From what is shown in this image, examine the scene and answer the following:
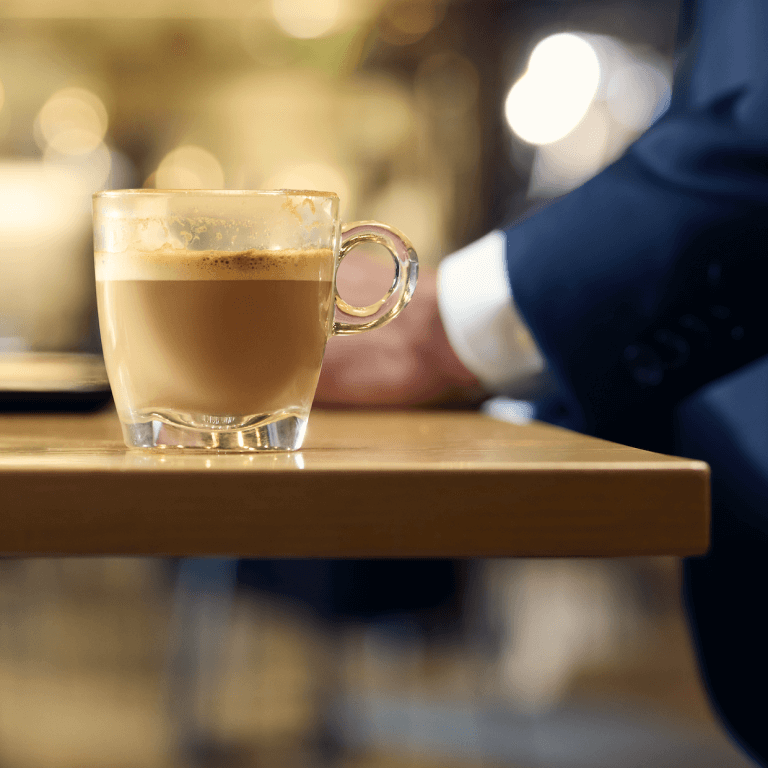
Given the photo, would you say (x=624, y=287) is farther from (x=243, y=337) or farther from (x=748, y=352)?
(x=243, y=337)

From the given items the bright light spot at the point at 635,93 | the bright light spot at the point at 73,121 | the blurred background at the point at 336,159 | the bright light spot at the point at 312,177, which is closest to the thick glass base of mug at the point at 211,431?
the blurred background at the point at 336,159

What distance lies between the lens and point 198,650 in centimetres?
169

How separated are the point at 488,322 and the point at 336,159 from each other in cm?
225

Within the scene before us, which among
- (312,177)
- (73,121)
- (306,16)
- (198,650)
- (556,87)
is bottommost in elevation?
(198,650)

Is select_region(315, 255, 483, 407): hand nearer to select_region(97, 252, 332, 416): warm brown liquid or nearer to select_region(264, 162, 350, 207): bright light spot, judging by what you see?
select_region(97, 252, 332, 416): warm brown liquid

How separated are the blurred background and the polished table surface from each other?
1542 millimetres

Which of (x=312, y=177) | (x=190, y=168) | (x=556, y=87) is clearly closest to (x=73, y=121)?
(x=190, y=168)

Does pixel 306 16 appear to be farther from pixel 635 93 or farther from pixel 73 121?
pixel 635 93

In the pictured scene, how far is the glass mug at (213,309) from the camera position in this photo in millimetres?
319

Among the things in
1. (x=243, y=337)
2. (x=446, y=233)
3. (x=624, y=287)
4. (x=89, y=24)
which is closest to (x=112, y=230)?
(x=243, y=337)

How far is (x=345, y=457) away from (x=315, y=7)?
2.54 m

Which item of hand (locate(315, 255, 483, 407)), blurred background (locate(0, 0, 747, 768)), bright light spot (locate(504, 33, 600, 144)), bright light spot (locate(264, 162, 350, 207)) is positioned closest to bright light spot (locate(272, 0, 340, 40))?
blurred background (locate(0, 0, 747, 768))

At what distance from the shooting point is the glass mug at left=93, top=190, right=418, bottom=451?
12.6 inches

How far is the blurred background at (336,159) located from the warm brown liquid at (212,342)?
58.6 inches
